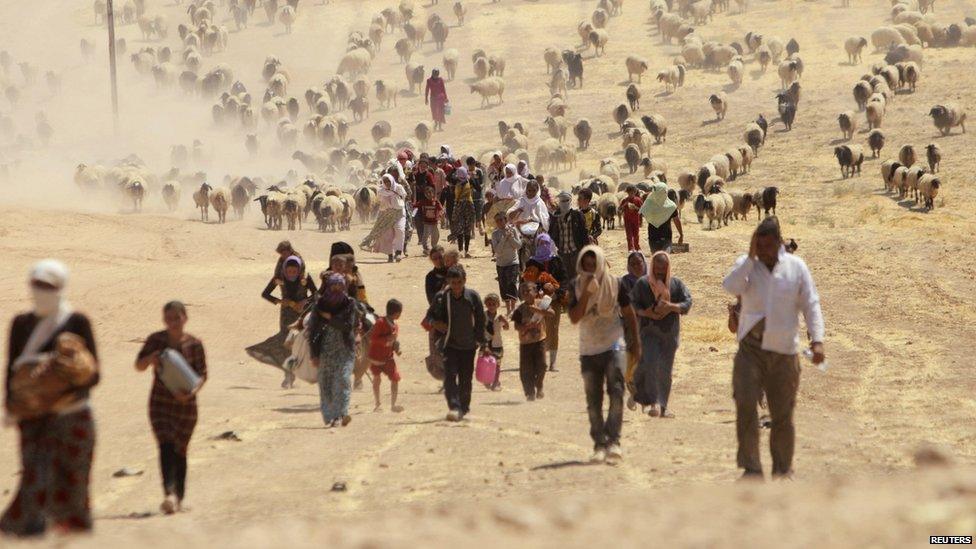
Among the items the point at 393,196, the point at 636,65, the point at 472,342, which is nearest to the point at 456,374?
the point at 472,342

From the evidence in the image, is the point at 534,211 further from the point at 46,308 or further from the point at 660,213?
the point at 46,308

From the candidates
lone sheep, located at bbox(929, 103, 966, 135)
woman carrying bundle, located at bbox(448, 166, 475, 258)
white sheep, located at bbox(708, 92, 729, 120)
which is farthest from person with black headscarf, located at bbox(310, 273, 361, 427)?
white sheep, located at bbox(708, 92, 729, 120)

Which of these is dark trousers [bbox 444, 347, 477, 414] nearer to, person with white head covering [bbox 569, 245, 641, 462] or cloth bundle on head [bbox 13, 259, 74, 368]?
person with white head covering [bbox 569, 245, 641, 462]

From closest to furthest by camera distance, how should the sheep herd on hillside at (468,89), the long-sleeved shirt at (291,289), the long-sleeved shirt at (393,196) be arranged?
1. the long-sleeved shirt at (291,289)
2. the long-sleeved shirt at (393,196)
3. the sheep herd on hillside at (468,89)

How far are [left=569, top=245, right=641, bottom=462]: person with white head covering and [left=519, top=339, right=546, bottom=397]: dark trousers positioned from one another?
2.90 metres

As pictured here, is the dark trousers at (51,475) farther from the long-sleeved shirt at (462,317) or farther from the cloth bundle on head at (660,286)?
the cloth bundle on head at (660,286)

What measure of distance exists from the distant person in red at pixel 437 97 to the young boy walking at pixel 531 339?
29883mm

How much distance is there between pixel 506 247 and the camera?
636 inches

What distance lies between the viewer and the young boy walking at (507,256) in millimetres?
16156

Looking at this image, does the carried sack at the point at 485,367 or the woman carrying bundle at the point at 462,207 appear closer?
the carried sack at the point at 485,367

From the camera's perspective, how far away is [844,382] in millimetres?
14797

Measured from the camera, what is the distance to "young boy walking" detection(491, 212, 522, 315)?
16.2m

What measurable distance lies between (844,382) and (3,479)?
7816 millimetres

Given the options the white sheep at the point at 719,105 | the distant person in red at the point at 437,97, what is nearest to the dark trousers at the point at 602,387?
the white sheep at the point at 719,105
